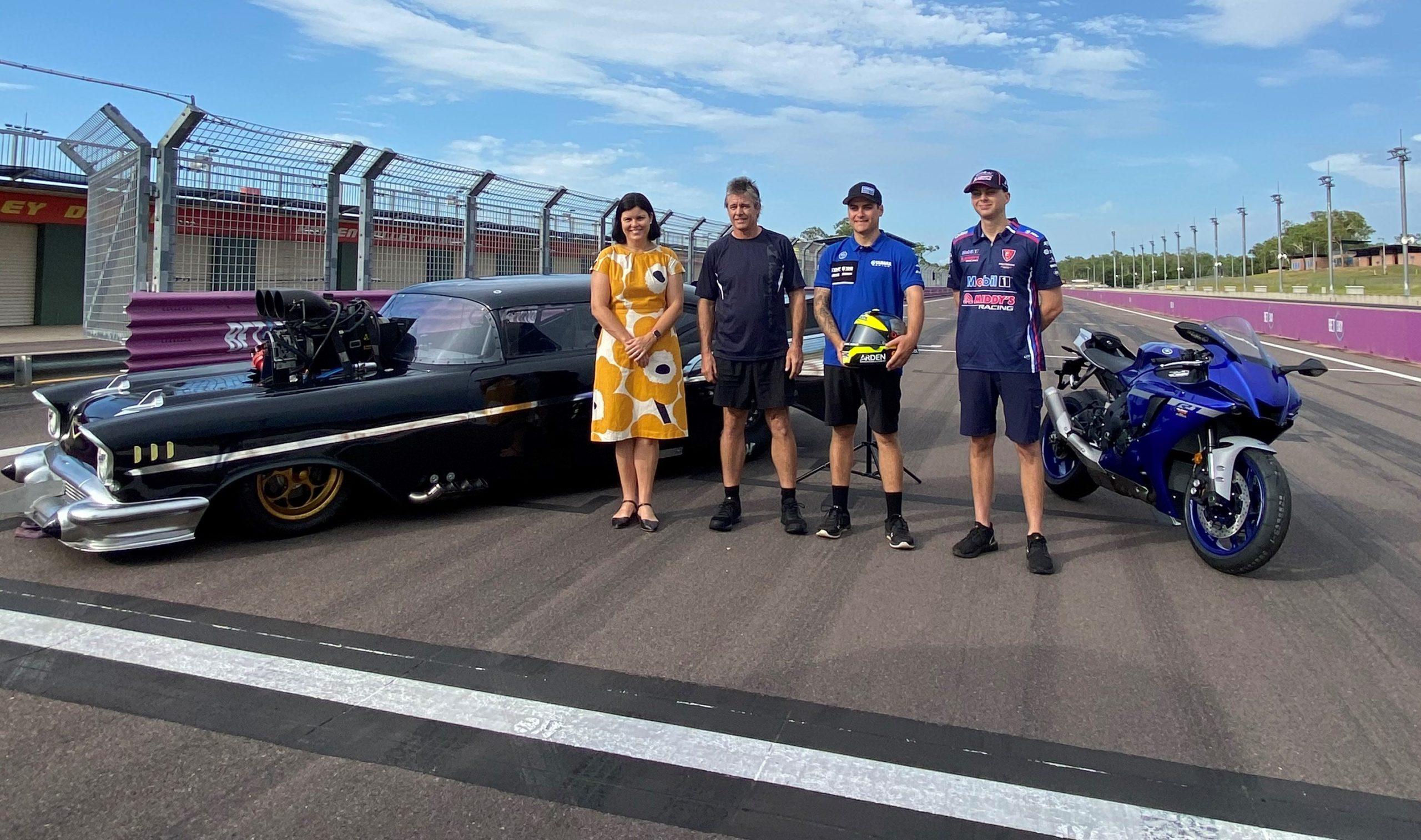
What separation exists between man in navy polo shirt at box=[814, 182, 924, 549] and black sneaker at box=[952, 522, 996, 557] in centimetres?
24

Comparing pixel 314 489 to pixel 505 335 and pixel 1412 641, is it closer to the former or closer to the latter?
pixel 505 335

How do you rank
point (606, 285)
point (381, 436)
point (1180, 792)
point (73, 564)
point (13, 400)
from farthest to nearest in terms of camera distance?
point (13, 400) < point (606, 285) < point (381, 436) < point (73, 564) < point (1180, 792)

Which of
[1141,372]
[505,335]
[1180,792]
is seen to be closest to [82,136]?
[505,335]

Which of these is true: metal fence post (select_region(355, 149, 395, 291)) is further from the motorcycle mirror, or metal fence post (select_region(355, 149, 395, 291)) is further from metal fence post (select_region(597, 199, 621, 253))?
the motorcycle mirror

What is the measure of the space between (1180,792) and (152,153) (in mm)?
10465

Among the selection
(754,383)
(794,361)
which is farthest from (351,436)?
(794,361)

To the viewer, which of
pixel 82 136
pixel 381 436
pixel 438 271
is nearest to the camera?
pixel 381 436

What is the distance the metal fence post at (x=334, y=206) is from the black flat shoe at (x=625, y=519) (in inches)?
287

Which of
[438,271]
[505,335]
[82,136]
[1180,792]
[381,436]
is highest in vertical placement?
[82,136]

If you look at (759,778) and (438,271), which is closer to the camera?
(759,778)

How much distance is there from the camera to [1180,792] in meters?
2.53

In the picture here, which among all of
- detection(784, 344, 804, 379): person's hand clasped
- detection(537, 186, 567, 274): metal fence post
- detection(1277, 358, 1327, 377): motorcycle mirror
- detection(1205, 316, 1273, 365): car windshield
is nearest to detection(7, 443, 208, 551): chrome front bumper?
detection(784, 344, 804, 379): person's hand clasped

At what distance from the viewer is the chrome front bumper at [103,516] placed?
410 centimetres

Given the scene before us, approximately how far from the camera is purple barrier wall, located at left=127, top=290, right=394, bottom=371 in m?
9.09
